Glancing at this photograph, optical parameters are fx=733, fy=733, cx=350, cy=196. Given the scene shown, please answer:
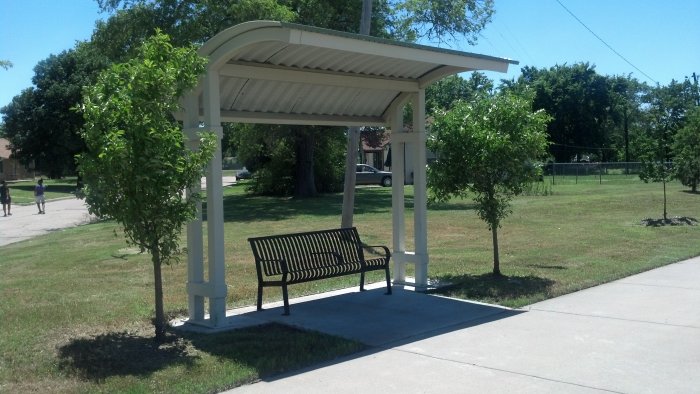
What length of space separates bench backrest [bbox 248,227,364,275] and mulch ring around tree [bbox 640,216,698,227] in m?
12.5

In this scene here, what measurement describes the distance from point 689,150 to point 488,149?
65.6ft

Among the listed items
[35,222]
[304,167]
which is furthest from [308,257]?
[304,167]

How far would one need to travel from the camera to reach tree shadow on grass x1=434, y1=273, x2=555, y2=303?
10070 millimetres

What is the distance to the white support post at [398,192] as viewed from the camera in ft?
35.5

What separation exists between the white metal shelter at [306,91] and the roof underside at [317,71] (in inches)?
0.5

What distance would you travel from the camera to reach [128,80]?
283 inches

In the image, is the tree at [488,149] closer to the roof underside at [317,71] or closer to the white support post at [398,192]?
the white support post at [398,192]

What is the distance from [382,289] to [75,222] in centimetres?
2247

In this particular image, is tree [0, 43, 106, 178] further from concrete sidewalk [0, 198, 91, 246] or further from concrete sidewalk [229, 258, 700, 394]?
concrete sidewalk [229, 258, 700, 394]

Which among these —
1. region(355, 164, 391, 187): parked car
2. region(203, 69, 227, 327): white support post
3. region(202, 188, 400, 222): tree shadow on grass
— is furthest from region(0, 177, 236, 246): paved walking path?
region(355, 164, 391, 187): parked car

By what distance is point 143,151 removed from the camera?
6902 mm

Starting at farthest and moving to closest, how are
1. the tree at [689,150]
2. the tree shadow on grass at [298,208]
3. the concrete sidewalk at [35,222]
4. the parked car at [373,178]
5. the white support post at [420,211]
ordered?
the parked car at [373,178]
the tree at [689,150]
the tree shadow on grass at [298,208]
the concrete sidewalk at [35,222]
the white support post at [420,211]

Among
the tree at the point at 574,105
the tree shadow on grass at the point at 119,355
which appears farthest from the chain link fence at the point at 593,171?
the tree shadow on grass at the point at 119,355

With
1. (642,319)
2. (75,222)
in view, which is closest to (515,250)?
(642,319)
